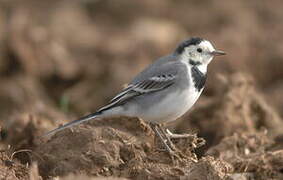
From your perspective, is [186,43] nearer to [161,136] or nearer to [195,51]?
[195,51]

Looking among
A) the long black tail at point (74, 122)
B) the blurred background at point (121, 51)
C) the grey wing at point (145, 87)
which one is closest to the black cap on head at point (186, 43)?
the grey wing at point (145, 87)

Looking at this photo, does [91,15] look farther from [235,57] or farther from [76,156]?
[76,156]

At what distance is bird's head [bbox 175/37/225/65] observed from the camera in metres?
9.52

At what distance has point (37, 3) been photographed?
19.0 meters

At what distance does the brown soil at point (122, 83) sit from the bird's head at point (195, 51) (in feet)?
3.10

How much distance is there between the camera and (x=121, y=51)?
50.7ft

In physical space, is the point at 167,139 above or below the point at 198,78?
below

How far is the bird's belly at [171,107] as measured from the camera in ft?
29.5

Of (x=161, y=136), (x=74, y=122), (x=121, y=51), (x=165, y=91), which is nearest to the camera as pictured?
(x=74, y=122)

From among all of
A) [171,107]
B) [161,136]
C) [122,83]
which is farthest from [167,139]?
[122,83]

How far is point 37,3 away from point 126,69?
5402mm

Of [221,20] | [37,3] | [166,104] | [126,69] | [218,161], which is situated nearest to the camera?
[218,161]

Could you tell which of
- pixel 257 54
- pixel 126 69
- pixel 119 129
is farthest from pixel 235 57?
pixel 119 129

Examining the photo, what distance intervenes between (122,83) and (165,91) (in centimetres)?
460
